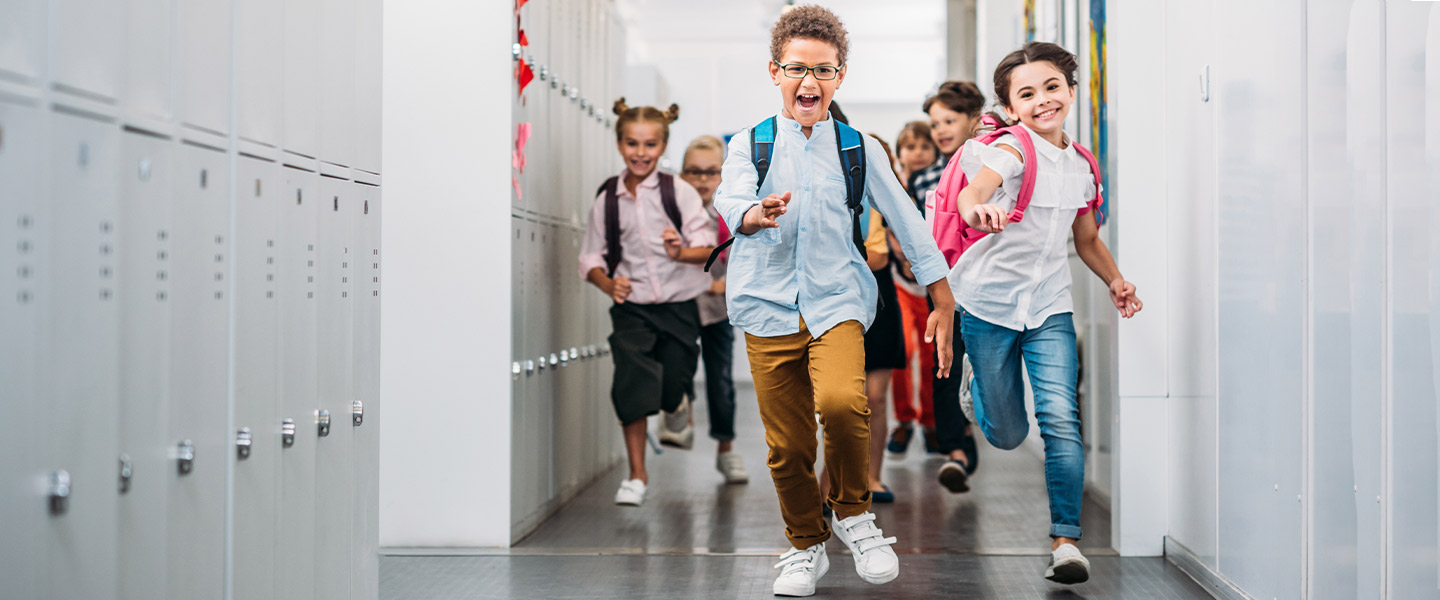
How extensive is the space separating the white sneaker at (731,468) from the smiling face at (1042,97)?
2.08 metres

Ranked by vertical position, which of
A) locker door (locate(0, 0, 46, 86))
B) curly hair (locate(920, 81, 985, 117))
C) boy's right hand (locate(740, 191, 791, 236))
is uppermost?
curly hair (locate(920, 81, 985, 117))

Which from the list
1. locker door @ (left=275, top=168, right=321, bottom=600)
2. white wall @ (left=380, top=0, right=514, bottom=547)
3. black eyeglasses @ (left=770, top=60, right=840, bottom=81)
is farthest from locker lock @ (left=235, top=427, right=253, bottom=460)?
white wall @ (left=380, top=0, right=514, bottom=547)

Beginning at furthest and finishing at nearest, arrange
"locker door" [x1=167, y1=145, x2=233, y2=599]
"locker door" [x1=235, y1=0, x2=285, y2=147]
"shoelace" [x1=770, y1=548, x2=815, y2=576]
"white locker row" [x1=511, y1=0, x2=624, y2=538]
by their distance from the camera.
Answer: "white locker row" [x1=511, y1=0, x2=624, y2=538], "shoelace" [x1=770, y1=548, x2=815, y2=576], "locker door" [x1=235, y1=0, x2=285, y2=147], "locker door" [x1=167, y1=145, x2=233, y2=599]

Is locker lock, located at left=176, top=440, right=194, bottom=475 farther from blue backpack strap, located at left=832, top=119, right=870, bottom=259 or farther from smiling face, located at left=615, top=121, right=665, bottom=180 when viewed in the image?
smiling face, located at left=615, top=121, right=665, bottom=180

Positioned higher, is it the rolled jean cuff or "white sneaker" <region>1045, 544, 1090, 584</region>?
the rolled jean cuff

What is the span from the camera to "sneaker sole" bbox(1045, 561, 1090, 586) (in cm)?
284

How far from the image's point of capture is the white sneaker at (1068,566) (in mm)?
2840

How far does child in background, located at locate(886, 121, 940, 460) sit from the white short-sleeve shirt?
1502 millimetres

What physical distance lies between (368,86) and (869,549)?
4.74 feet

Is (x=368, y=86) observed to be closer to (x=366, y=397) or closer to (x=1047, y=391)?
(x=366, y=397)

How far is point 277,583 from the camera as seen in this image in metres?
2.04

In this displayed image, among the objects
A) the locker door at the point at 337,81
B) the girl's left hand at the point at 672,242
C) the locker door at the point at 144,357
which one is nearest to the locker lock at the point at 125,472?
the locker door at the point at 144,357

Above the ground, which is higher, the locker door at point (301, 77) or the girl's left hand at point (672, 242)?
the locker door at point (301, 77)

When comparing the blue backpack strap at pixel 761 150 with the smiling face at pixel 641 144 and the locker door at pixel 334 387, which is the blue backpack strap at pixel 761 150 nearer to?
the locker door at pixel 334 387
